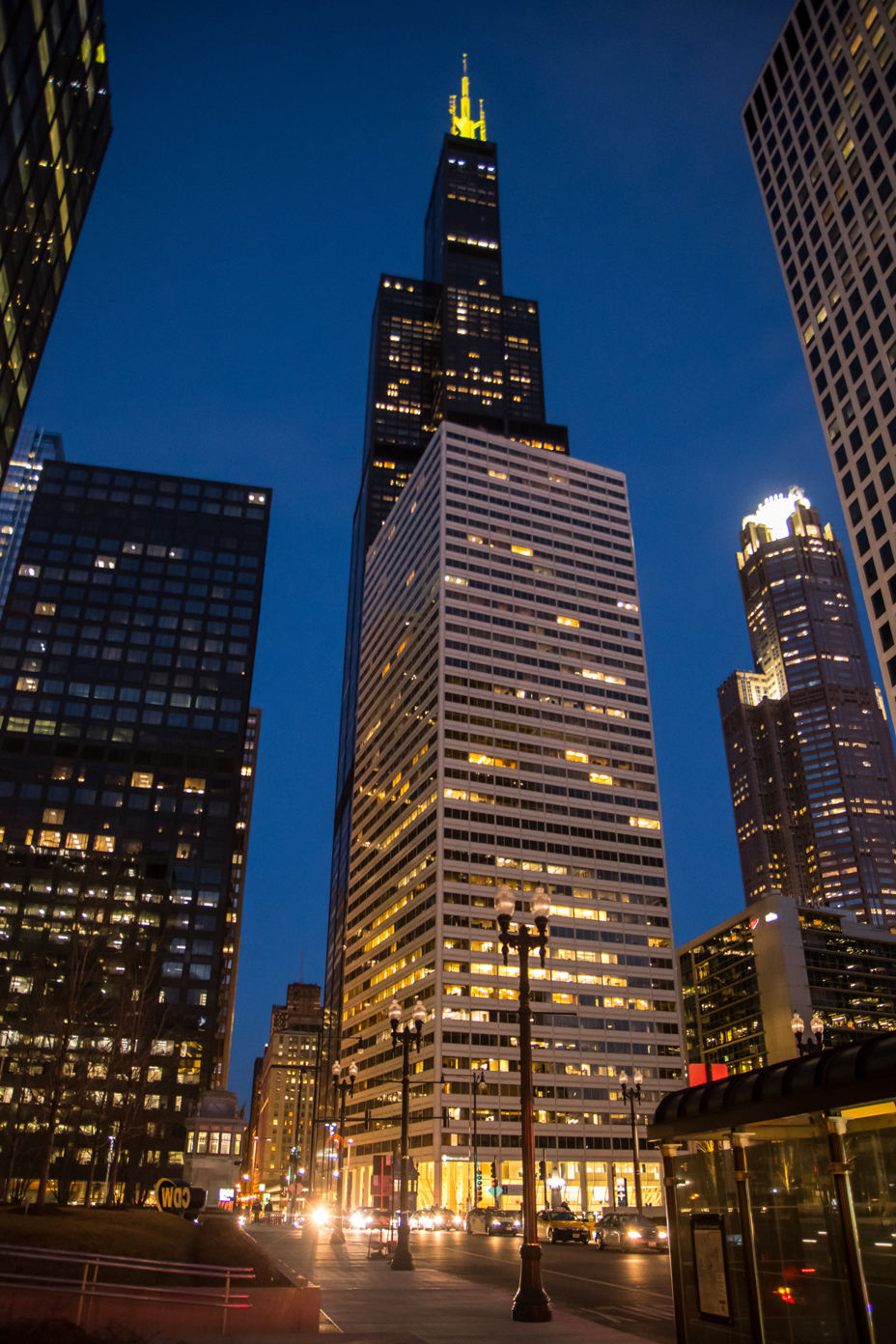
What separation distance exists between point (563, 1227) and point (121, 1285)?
43850mm

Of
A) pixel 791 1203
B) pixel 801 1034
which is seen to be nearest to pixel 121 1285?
pixel 791 1203

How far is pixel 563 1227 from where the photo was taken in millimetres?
52594

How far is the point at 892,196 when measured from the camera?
232ft

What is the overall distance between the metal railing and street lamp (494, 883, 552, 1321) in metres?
5.86

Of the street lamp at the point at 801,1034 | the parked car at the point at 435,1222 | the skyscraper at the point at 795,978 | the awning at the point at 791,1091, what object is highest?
the skyscraper at the point at 795,978

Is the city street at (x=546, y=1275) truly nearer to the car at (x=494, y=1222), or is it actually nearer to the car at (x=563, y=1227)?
the car at (x=563, y=1227)

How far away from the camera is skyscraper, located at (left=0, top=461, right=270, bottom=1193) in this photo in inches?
5290

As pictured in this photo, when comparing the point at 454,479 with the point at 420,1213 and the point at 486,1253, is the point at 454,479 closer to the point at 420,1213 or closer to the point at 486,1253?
the point at 420,1213

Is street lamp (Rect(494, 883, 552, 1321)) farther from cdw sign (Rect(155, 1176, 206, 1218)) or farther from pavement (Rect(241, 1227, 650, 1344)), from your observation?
cdw sign (Rect(155, 1176, 206, 1218))

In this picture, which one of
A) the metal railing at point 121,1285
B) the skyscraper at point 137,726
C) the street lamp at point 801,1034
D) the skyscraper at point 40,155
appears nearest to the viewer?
the metal railing at point 121,1285

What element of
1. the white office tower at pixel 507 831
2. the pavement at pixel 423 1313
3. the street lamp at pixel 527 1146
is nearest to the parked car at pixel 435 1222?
the white office tower at pixel 507 831

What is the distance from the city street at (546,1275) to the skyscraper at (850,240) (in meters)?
49.0

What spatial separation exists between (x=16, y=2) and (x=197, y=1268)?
43599 mm

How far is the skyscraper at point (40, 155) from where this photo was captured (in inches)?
1490
